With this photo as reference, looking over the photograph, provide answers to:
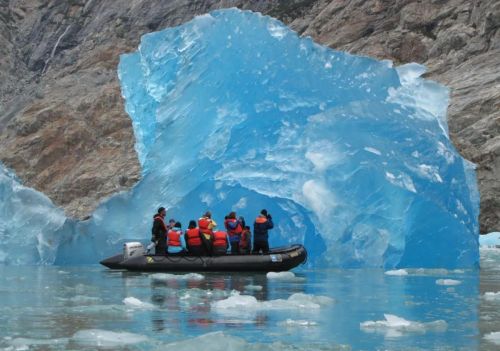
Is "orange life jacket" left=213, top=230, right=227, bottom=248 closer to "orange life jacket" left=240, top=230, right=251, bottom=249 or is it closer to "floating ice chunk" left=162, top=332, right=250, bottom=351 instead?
"orange life jacket" left=240, top=230, right=251, bottom=249

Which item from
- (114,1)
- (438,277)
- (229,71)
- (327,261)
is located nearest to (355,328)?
A: (438,277)

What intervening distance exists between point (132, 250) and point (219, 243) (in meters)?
1.83

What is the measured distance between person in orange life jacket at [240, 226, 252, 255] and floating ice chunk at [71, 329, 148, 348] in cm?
859

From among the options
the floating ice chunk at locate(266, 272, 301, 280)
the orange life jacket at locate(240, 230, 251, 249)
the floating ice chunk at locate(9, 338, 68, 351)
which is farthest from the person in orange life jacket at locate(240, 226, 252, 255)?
the floating ice chunk at locate(9, 338, 68, 351)

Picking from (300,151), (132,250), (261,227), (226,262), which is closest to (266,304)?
(226,262)

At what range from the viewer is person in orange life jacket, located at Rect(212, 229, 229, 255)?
1521cm

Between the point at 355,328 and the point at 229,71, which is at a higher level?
the point at 229,71

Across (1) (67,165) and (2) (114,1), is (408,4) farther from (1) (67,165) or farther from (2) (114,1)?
(2) (114,1)

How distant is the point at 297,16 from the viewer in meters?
52.1

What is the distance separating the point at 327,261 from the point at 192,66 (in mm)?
5024

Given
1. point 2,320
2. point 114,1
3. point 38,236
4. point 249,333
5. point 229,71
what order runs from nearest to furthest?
point 249,333 < point 2,320 < point 229,71 < point 38,236 < point 114,1

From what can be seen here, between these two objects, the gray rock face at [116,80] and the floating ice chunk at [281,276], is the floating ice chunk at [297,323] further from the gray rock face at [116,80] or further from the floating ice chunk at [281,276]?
the gray rock face at [116,80]

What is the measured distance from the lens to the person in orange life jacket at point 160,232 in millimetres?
15510

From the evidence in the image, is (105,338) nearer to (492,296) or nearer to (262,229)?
(492,296)
